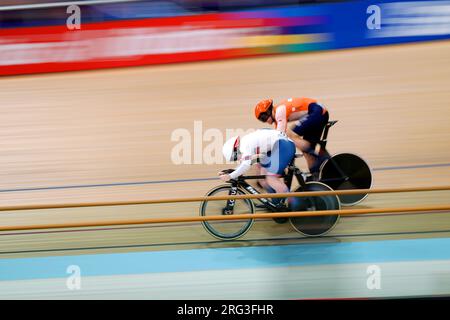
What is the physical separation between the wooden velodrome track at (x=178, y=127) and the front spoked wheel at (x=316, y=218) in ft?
0.23

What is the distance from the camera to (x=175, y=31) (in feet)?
18.7


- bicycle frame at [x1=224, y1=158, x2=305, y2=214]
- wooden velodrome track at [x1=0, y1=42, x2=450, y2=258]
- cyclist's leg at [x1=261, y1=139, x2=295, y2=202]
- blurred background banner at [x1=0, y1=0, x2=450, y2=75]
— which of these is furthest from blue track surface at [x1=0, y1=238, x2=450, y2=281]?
blurred background banner at [x1=0, y1=0, x2=450, y2=75]

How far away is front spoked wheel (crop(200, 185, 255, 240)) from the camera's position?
3.21 metres

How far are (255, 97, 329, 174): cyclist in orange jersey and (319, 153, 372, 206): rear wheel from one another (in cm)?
7

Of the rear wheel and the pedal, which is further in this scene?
the rear wheel

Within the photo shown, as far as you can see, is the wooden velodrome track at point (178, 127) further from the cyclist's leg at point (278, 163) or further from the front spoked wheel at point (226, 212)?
the cyclist's leg at point (278, 163)

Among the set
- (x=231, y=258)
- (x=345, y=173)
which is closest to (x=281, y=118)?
(x=345, y=173)

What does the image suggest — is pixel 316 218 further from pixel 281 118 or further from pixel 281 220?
pixel 281 118

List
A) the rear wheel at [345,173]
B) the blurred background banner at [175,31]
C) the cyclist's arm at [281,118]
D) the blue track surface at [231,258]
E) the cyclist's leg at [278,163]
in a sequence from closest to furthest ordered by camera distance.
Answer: the blue track surface at [231,258]
the cyclist's leg at [278,163]
the cyclist's arm at [281,118]
the rear wheel at [345,173]
the blurred background banner at [175,31]

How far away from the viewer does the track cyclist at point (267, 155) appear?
321cm

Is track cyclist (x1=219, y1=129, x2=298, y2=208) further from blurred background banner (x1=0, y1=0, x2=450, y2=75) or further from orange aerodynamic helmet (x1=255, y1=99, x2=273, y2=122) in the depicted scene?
blurred background banner (x1=0, y1=0, x2=450, y2=75)

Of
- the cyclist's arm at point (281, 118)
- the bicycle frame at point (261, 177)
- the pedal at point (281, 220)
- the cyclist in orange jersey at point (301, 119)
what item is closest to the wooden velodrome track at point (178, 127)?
the pedal at point (281, 220)

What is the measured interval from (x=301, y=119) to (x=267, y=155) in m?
0.42
